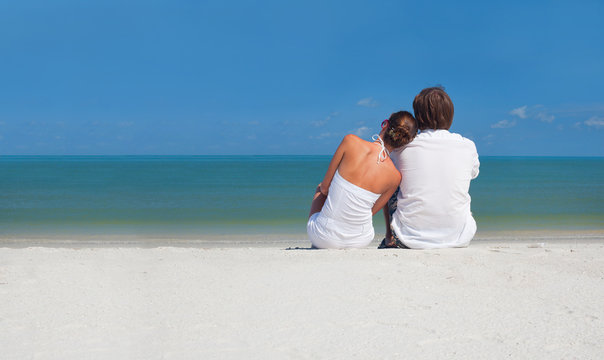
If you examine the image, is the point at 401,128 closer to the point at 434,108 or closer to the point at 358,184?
the point at 434,108

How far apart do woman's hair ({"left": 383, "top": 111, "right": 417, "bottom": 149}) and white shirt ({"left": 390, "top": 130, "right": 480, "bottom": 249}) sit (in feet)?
0.22

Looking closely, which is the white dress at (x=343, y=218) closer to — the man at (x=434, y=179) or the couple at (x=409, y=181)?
the couple at (x=409, y=181)

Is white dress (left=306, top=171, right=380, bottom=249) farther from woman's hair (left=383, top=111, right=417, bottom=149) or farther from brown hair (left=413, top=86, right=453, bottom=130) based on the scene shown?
brown hair (left=413, top=86, right=453, bottom=130)

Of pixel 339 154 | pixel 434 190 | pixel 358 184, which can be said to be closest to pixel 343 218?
pixel 358 184

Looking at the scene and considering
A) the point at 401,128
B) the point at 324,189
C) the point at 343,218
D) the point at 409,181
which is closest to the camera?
the point at 401,128

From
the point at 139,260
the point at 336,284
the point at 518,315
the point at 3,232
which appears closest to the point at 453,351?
the point at 518,315

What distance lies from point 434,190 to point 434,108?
643 millimetres

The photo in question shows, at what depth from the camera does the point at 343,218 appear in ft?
14.1

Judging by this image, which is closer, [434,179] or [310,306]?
[310,306]

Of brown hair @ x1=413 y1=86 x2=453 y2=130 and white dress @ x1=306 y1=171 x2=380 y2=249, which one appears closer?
brown hair @ x1=413 y1=86 x2=453 y2=130

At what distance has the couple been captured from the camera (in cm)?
410

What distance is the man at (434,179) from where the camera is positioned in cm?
409

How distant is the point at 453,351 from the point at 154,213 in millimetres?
12138

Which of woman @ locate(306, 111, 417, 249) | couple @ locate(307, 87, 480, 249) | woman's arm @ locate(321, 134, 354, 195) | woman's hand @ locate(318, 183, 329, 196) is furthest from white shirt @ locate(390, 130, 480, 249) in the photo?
woman's hand @ locate(318, 183, 329, 196)
